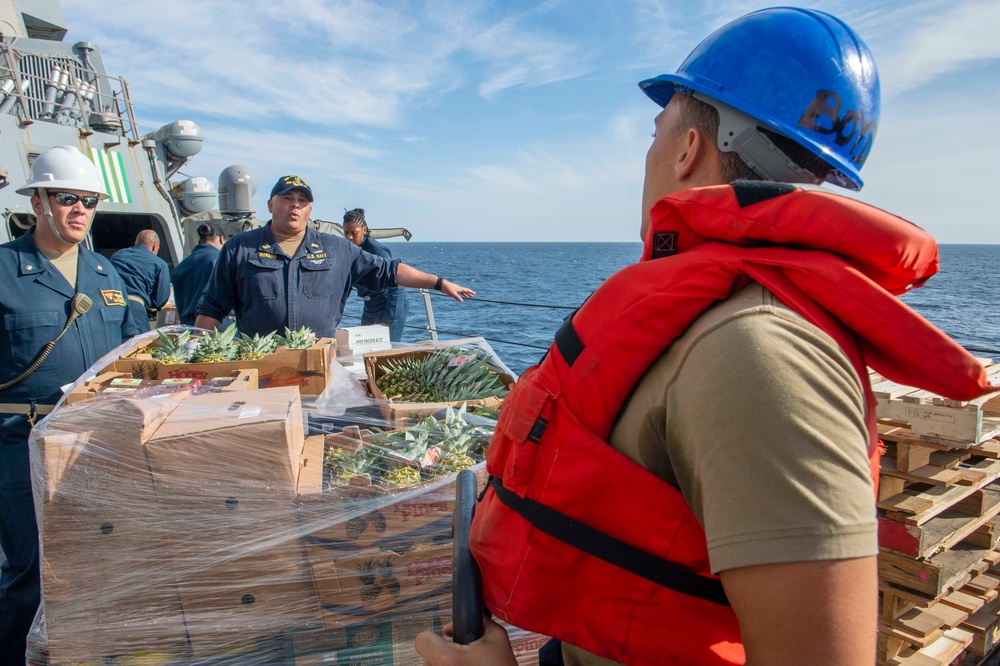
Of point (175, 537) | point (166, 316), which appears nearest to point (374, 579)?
point (175, 537)

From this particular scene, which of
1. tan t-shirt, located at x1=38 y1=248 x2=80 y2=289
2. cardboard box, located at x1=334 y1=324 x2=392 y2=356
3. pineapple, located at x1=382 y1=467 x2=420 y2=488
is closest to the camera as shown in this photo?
pineapple, located at x1=382 y1=467 x2=420 y2=488

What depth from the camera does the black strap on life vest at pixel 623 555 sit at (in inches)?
36.9

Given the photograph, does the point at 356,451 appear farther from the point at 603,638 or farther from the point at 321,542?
the point at 603,638

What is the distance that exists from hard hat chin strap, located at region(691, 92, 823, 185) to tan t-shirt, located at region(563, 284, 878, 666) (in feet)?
1.15

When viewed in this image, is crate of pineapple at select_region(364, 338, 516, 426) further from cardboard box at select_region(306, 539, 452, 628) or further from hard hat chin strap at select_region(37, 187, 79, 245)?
hard hat chin strap at select_region(37, 187, 79, 245)

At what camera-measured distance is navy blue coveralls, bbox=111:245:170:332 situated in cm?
593

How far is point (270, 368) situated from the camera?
2949 millimetres

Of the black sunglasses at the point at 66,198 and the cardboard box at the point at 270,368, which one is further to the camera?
the black sunglasses at the point at 66,198

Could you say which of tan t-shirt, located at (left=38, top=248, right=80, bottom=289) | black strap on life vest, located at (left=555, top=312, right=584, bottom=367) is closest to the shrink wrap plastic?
black strap on life vest, located at (left=555, top=312, right=584, bottom=367)

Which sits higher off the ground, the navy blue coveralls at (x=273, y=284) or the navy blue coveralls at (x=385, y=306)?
A: the navy blue coveralls at (x=273, y=284)

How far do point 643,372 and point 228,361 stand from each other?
8.15ft

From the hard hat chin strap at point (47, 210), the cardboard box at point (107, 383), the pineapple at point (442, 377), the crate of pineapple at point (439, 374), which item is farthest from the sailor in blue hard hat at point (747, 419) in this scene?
the hard hat chin strap at point (47, 210)

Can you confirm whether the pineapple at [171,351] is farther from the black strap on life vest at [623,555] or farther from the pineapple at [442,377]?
the black strap on life vest at [623,555]

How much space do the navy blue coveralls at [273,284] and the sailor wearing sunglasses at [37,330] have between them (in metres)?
0.64
